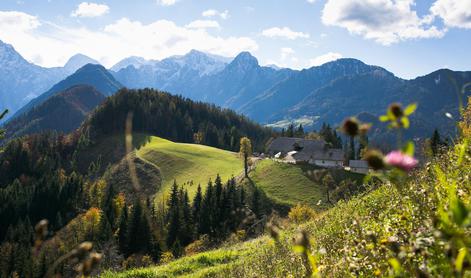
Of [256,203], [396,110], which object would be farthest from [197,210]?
[396,110]

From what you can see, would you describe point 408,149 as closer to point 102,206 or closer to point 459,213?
point 459,213

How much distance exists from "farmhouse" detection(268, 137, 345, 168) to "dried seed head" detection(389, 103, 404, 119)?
4671 inches

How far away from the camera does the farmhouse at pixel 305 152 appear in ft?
428

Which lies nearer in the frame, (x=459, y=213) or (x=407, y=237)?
(x=459, y=213)

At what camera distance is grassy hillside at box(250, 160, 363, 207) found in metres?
108

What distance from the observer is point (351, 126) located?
8.06 ft

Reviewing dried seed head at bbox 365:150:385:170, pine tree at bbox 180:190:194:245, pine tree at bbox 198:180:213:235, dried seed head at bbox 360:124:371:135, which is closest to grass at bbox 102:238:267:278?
dried seed head at bbox 360:124:371:135

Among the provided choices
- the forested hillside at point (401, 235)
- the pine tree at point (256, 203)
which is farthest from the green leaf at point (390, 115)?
the pine tree at point (256, 203)

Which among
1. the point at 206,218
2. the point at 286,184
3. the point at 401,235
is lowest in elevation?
the point at 206,218

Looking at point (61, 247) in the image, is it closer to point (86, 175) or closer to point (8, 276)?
point (8, 276)

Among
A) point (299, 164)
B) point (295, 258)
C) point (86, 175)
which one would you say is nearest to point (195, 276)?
point (295, 258)

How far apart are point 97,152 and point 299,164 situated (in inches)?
4175

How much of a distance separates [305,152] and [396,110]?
137 meters

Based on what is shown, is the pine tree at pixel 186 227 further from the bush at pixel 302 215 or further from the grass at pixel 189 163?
the bush at pixel 302 215
